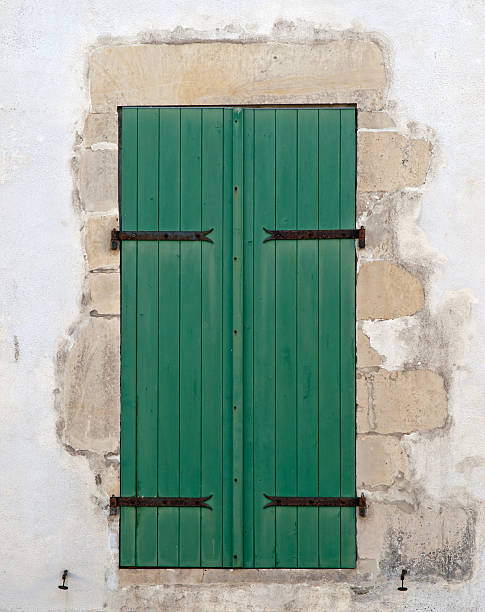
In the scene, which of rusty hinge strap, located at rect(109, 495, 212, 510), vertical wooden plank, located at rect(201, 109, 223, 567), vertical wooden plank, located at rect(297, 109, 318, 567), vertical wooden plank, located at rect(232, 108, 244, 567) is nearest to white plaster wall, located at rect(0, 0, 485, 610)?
rusty hinge strap, located at rect(109, 495, 212, 510)

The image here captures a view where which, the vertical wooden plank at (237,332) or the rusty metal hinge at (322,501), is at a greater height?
the vertical wooden plank at (237,332)

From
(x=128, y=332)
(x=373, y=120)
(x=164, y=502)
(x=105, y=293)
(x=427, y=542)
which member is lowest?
(x=427, y=542)

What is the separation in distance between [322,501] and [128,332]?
126cm

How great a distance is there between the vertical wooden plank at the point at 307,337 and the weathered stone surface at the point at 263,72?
15 centimetres

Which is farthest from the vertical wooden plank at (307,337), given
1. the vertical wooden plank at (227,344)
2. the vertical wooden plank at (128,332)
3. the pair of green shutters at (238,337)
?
the vertical wooden plank at (128,332)

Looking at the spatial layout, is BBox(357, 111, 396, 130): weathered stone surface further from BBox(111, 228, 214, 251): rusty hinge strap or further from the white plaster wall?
BBox(111, 228, 214, 251): rusty hinge strap

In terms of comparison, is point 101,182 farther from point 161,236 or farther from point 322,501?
point 322,501

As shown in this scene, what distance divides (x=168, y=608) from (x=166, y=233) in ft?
6.02

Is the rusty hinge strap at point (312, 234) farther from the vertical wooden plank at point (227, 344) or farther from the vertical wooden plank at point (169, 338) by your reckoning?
the vertical wooden plank at point (169, 338)

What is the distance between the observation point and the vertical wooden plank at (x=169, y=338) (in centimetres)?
347

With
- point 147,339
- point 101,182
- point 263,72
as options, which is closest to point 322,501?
point 147,339

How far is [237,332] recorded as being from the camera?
3467 mm

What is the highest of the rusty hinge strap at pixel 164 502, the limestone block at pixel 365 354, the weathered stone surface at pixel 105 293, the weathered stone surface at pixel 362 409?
the weathered stone surface at pixel 105 293

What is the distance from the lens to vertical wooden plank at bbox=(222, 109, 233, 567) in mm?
3471
